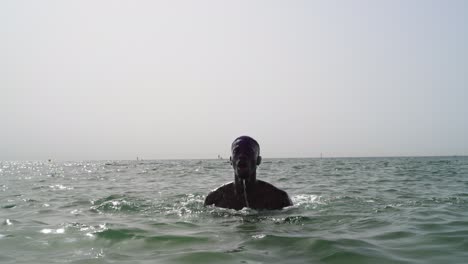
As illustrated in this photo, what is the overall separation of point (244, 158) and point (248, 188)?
762 mm

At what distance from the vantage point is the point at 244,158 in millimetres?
7816

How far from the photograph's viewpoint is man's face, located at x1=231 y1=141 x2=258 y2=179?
784 centimetres

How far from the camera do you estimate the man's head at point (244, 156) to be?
784 cm

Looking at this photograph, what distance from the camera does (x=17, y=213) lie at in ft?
26.1

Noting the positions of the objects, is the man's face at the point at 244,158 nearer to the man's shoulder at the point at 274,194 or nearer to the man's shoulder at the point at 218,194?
the man's shoulder at the point at 274,194

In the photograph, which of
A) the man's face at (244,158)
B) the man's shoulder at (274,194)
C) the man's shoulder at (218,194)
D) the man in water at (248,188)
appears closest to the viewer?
the man's face at (244,158)

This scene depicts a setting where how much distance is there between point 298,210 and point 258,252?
3.75 meters

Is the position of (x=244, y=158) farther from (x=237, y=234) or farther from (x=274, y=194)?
(x=237, y=234)

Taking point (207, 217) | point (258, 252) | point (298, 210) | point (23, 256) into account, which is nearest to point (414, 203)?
point (298, 210)

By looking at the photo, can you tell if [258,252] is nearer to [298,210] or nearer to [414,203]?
[298,210]

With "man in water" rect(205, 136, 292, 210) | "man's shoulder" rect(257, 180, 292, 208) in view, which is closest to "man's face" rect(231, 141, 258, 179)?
"man in water" rect(205, 136, 292, 210)

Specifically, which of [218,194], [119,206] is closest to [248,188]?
[218,194]

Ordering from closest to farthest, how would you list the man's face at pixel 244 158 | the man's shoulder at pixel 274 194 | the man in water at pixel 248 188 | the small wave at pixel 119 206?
the man's face at pixel 244 158 < the man in water at pixel 248 188 < the man's shoulder at pixel 274 194 < the small wave at pixel 119 206

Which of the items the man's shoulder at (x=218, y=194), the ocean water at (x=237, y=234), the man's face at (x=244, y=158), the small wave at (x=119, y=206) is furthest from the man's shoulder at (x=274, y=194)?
the small wave at (x=119, y=206)
